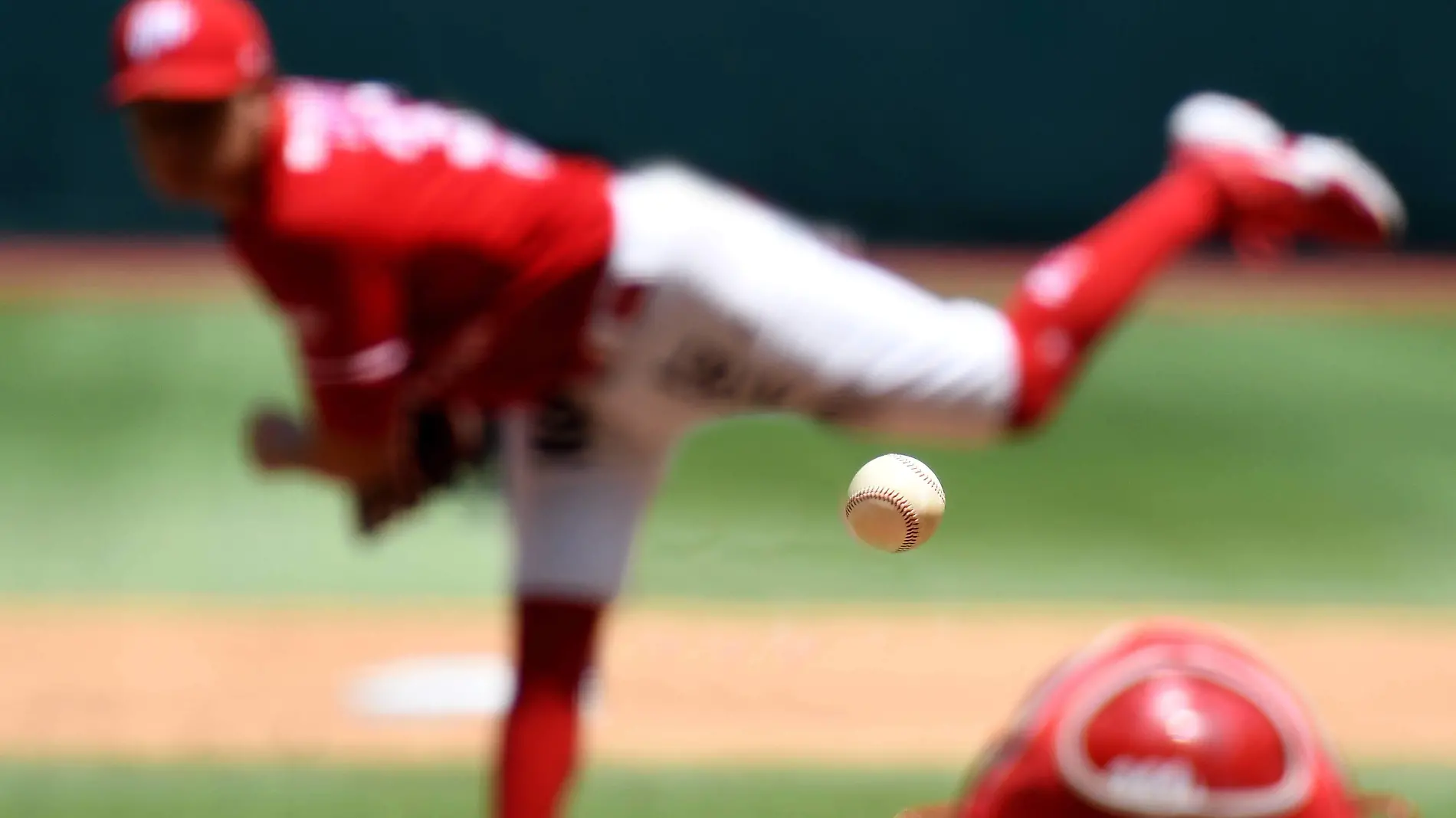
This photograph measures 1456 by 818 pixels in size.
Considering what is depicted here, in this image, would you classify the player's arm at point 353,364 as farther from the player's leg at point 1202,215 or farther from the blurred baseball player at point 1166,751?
the blurred baseball player at point 1166,751

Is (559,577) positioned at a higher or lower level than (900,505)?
higher

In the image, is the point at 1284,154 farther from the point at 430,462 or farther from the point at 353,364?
the point at 353,364

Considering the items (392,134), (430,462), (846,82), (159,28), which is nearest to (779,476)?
(430,462)

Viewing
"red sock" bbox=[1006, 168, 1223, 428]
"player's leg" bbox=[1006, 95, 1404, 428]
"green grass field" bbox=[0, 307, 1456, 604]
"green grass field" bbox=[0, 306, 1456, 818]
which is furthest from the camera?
"green grass field" bbox=[0, 307, 1456, 604]

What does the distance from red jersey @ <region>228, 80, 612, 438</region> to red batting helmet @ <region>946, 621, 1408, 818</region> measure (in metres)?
1.73

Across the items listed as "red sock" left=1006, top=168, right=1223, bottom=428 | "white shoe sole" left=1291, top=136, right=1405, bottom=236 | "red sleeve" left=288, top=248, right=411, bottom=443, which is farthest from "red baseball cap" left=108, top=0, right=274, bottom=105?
"white shoe sole" left=1291, top=136, right=1405, bottom=236

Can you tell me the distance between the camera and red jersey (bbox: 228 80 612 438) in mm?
2814

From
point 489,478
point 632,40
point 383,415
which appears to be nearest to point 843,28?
point 632,40

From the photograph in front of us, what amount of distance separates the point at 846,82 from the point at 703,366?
6080mm

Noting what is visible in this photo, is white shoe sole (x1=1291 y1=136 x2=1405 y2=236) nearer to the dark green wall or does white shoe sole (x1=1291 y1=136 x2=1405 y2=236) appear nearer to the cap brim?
the cap brim

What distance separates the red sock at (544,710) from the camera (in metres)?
3.14

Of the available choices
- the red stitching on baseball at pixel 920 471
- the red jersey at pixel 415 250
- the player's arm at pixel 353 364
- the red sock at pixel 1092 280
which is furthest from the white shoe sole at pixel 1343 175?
the red stitching on baseball at pixel 920 471

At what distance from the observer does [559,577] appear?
318 cm

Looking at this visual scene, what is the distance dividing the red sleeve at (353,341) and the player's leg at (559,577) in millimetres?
384
